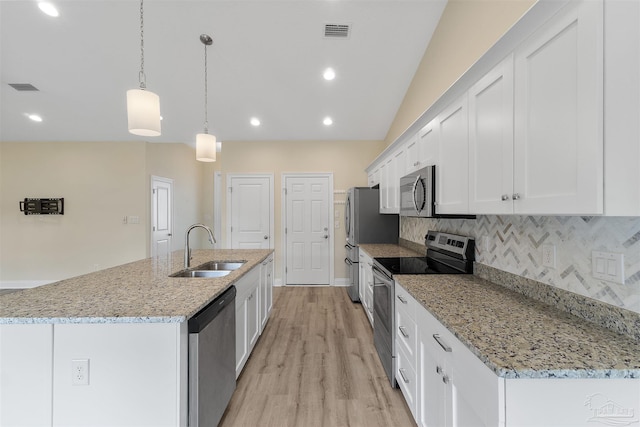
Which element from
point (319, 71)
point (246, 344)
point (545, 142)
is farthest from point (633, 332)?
point (319, 71)

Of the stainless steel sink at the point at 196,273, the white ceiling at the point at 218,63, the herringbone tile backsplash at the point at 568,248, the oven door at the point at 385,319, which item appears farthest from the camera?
the white ceiling at the point at 218,63

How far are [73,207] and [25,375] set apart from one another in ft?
17.3

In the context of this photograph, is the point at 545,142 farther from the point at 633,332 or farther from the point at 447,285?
the point at 447,285

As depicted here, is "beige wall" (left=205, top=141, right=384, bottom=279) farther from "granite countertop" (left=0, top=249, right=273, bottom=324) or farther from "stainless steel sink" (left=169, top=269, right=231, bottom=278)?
"granite countertop" (left=0, top=249, right=273, bottom=324)

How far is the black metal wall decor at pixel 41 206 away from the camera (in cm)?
504

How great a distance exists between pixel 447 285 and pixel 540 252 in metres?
0.53

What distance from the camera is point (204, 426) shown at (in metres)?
1.37

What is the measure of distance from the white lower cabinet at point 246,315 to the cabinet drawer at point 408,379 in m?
1.22

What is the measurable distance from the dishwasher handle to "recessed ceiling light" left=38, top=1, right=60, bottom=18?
344 centimetres

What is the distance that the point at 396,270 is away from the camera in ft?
6.95

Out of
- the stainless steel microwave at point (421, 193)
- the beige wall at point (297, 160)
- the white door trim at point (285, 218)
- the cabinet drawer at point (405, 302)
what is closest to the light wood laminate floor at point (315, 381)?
the cabinet drawer at point (405, 302)

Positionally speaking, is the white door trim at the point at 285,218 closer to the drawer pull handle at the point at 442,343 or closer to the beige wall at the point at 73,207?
the beige wall at the point at 73,207

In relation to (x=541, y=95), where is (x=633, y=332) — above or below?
below

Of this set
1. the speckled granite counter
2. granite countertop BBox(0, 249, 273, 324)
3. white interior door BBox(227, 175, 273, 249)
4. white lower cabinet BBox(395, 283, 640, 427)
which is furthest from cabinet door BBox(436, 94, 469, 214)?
white interior door BBox(227, 175, 273, 249)
